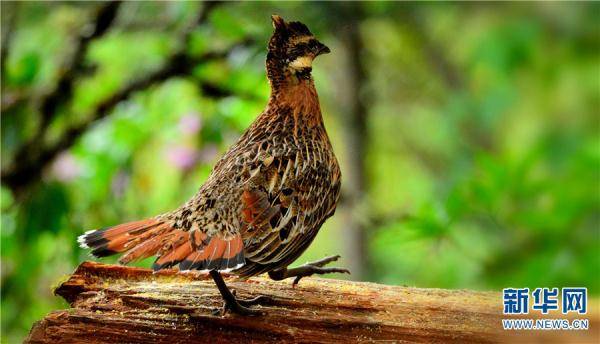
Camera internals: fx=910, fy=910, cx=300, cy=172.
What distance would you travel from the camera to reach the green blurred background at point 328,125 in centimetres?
568

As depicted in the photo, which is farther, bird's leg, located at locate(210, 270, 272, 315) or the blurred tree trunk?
the blurred tree trunk

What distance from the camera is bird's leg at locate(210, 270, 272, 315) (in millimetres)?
3508

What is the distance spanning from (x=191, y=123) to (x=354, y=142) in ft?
6.38

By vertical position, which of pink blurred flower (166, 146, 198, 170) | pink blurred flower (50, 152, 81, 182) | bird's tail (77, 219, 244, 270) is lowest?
bird's tail (77, 219, 244, 270)

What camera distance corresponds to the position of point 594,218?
7.37 metres

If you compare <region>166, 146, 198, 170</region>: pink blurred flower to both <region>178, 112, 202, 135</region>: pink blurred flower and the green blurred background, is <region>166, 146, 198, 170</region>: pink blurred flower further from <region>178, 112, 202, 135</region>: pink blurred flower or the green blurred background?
<region>178, 112, 202, 135</region>: pink blurred flower

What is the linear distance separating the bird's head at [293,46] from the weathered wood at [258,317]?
3.22 feet

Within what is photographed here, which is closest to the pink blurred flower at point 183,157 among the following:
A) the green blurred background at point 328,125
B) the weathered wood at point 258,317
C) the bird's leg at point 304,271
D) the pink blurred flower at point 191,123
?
the green blurred background at point 328,125

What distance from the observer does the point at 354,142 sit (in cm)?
773

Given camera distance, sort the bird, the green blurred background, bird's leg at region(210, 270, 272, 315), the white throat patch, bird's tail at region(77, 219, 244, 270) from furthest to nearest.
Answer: the green blurred background
the white throat patch
bird's leg at region(210, 270, 272, 315)
the bird
bird's tail at region(77, 219, 244, 270)

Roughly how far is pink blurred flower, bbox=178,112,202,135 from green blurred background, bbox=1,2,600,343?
0.03m

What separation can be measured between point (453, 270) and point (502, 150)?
294 centimetres

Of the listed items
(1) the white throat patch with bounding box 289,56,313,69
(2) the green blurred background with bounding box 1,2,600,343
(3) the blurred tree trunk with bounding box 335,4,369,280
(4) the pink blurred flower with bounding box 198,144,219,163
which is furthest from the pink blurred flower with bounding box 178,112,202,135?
(1) the white throat patch with bounding box 289,56,313,69

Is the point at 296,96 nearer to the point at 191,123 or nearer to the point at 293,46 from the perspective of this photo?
the point at 293,46
